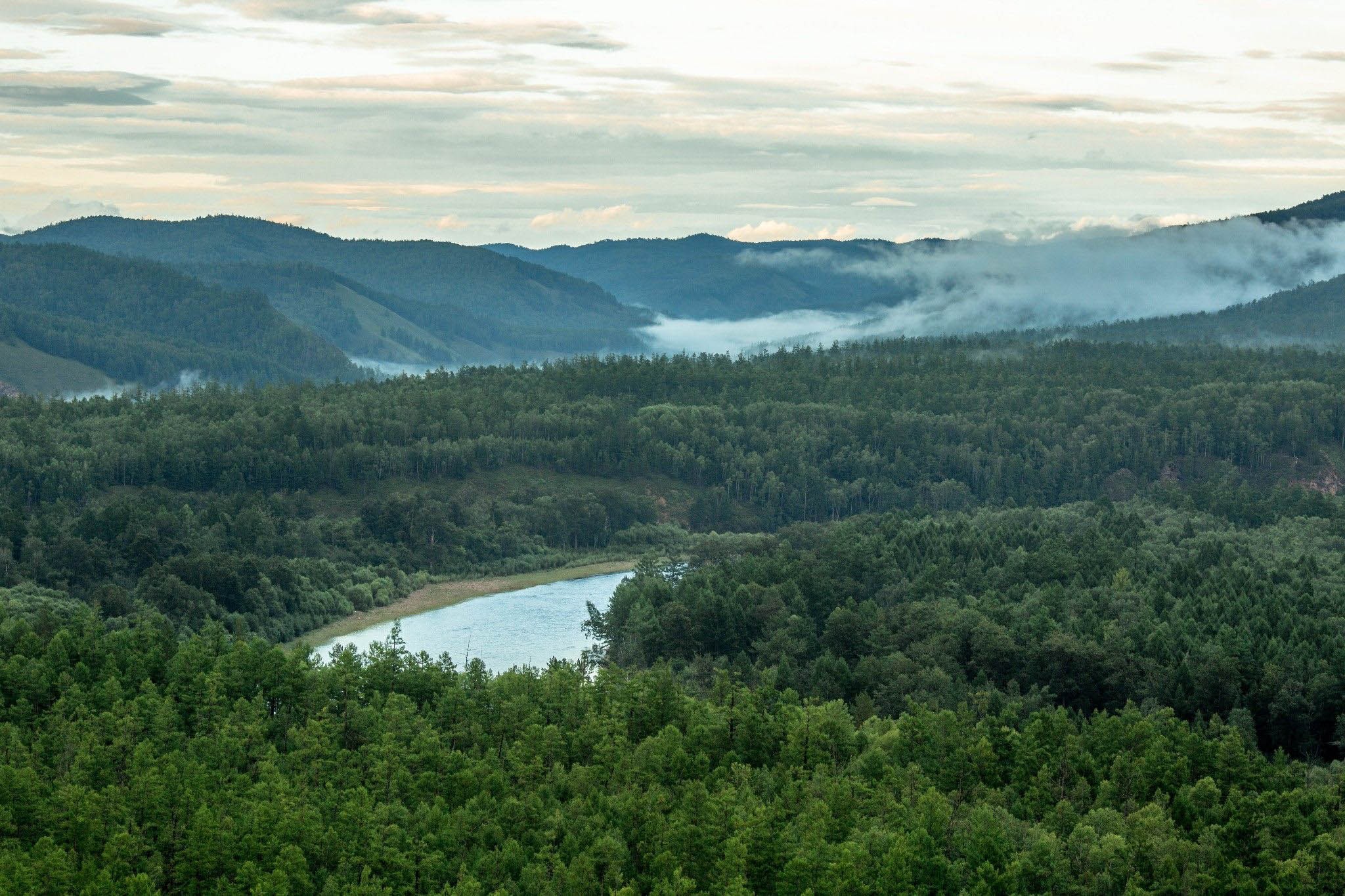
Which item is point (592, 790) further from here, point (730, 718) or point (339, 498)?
point (339, 498)

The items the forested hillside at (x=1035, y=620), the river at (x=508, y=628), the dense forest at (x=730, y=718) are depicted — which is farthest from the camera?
the river at (x=508, y=628)

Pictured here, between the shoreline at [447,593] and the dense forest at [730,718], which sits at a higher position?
the dense forest at [730,718]

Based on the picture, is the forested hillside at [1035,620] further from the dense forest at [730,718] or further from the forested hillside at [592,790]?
the forested hillside at [592,790]

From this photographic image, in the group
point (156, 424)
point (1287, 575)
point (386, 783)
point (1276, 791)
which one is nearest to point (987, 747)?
point (1276, 791)

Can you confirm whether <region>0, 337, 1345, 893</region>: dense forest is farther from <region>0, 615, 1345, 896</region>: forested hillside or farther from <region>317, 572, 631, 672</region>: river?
<region>317, 572, 631, 672</region>: river

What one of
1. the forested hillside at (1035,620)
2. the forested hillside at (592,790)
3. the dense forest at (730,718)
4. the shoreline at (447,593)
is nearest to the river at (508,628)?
the shoreline at (447,593)

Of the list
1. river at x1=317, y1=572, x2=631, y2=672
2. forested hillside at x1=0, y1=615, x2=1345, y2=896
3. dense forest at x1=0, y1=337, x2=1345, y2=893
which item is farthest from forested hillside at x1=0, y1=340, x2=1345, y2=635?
forested hillside at x1=0, y1=615, x2=1345, y2=896

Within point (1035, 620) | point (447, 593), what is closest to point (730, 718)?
point (1035, 620)
